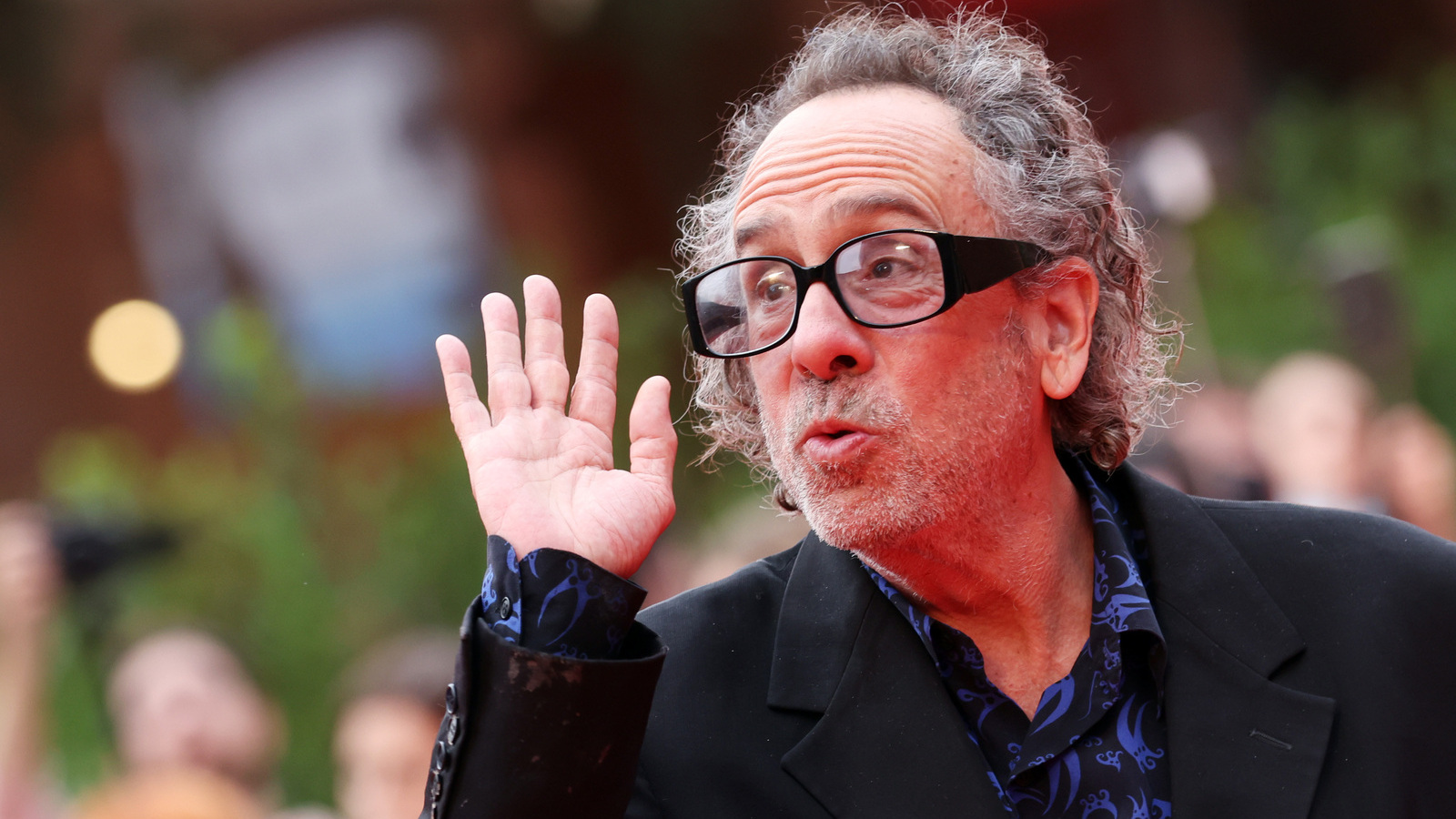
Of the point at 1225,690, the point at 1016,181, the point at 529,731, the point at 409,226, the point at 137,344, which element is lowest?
the point at 1225,690

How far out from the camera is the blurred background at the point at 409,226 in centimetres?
726

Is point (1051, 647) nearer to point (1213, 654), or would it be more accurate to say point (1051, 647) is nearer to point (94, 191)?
point (1213, 654)

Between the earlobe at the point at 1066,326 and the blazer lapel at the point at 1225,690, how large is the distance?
29cm

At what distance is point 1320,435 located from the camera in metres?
5.49

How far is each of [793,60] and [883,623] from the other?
117cm

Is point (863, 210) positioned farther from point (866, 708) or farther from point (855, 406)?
point (866, 708)

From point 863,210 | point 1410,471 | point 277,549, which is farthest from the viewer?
point 277,549

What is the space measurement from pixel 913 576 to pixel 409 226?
8399 millimetres

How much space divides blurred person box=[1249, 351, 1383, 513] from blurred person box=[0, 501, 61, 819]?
15.0 feet

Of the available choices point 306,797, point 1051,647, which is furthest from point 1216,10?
point 1051,647

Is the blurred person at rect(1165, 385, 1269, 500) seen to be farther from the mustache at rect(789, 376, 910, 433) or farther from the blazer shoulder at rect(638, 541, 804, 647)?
the mustache at rect(789, 376, 910, 433)

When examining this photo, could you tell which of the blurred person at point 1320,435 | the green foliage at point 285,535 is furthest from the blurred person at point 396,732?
the blurred person at point 1320,435

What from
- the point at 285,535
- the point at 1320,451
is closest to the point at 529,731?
the point at 1320,451

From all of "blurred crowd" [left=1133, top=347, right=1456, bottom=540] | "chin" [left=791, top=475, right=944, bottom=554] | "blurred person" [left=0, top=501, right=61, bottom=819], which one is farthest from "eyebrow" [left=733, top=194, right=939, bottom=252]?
"blurred person" [left=0, top=501, right=61, bottom=819]
